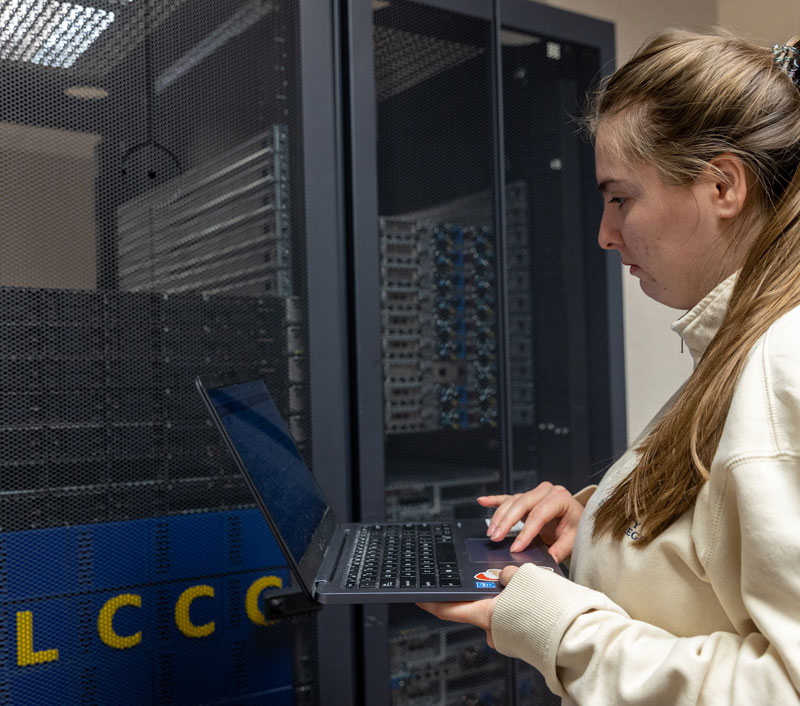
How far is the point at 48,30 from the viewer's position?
110 cm

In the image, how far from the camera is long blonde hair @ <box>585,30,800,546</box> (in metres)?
0.68

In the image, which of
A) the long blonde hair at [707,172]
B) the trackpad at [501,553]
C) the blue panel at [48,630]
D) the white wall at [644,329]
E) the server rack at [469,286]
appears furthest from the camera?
the white wall at [644,329]

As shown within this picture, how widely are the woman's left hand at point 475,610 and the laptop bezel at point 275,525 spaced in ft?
0.45

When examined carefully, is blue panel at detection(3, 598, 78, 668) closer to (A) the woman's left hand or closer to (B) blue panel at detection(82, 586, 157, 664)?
(B) blue panel at detection(82, 586, 157, 664)

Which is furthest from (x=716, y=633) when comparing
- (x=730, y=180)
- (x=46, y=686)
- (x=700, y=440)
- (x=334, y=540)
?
(x=46, y=686)

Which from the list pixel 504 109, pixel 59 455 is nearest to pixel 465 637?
pixel 59 455

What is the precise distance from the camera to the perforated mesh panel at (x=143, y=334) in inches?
42.4

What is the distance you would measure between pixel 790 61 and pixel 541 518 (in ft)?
1.98

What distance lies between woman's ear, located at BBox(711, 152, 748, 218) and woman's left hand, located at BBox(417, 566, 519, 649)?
0.43 meters

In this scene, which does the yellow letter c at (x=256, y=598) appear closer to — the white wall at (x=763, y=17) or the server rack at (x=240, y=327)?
the server rack at (x=240, y=327)

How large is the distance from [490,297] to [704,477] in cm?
96

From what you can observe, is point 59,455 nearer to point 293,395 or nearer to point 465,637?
point 293,395

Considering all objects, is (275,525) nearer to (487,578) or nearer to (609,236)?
(487,578)

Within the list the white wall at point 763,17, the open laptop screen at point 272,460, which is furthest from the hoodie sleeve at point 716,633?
the white wall at point 763,17
